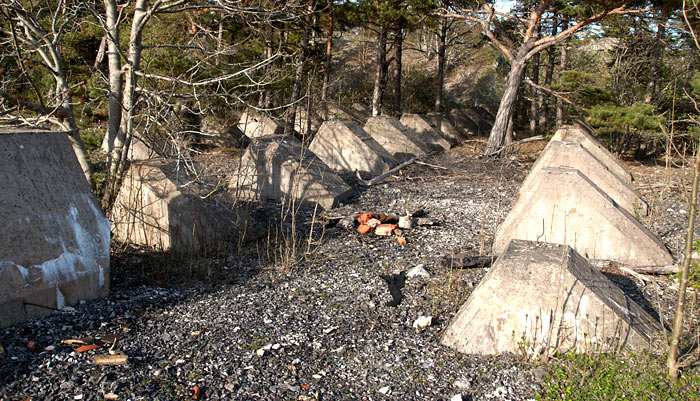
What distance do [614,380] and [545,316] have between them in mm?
505

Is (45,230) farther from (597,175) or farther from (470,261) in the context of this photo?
(597,175)

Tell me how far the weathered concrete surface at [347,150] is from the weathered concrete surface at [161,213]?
4979 millimetres

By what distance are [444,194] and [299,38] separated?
1099cm

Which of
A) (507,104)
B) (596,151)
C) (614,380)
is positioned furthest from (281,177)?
(507,104)

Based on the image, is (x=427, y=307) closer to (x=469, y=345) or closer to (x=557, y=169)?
(x=469, y=345)

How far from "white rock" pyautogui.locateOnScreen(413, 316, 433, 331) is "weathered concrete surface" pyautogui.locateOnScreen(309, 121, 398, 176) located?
6.31 meters

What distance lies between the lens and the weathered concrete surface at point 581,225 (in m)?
4.79

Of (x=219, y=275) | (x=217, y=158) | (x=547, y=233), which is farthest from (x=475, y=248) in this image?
(x=217, y=158)

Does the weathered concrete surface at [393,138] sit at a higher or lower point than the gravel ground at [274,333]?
higher

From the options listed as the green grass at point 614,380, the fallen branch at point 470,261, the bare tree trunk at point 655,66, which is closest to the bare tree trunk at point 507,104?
the bare tree trunk at point 655,66

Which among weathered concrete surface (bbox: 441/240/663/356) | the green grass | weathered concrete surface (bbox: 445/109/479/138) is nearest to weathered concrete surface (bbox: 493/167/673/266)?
weathered concrete surface (bbox: 441/240/663/356)

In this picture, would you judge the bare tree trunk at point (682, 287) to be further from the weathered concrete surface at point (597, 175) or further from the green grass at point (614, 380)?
the weathered concrete surface at point (597, 175)

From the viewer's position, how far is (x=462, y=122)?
62.5 feet

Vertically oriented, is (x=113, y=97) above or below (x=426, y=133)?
above
